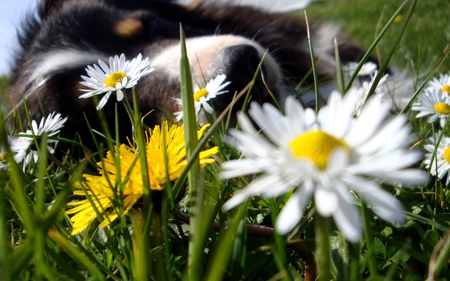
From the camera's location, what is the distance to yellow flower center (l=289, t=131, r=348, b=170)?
24cm

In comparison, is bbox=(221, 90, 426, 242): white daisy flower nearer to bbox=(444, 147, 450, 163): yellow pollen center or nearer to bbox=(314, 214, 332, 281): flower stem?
bbox=(314, 214, 332, 281): flower stem

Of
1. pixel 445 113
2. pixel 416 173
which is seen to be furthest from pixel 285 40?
pixel 416 173

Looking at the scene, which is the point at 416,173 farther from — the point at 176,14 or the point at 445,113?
the point at 176,14

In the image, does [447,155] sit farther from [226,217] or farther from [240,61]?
[240,61]

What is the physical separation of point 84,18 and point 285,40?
86 centimetres

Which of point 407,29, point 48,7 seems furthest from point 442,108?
point 407,29

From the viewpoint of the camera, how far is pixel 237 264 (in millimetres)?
374

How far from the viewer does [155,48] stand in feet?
5.57

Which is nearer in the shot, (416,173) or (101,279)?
(416,173)

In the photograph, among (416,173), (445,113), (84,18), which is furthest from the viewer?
→ (84,18)

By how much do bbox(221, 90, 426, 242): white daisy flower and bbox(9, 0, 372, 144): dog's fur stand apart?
830 millimetres

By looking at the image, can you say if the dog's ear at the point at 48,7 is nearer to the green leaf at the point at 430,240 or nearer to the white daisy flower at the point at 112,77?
the white daisy flower at the point at 112,77

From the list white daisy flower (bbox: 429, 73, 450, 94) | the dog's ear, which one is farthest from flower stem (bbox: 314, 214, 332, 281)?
the dog's ear

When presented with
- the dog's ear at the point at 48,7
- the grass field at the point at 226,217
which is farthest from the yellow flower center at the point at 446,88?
the dog's ear at the point at 48,7
